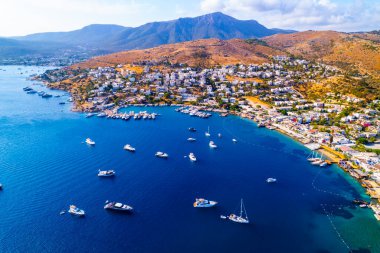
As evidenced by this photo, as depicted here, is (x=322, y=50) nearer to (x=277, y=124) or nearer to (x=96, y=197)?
(x=277, y=124)

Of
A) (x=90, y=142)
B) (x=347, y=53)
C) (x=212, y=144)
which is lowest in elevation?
(x=90, y=142)

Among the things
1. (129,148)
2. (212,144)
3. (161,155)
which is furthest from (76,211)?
(212,144)

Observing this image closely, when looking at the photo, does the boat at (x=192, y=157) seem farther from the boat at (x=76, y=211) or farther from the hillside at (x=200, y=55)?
the hillside at (x=200, y=55)

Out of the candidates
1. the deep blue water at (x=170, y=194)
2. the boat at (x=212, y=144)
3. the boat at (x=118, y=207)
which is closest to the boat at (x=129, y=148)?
the deep blue water at (x=170, y=194)

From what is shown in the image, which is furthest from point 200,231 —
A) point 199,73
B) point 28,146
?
point 199,73

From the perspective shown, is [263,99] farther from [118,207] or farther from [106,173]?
[118,207]
